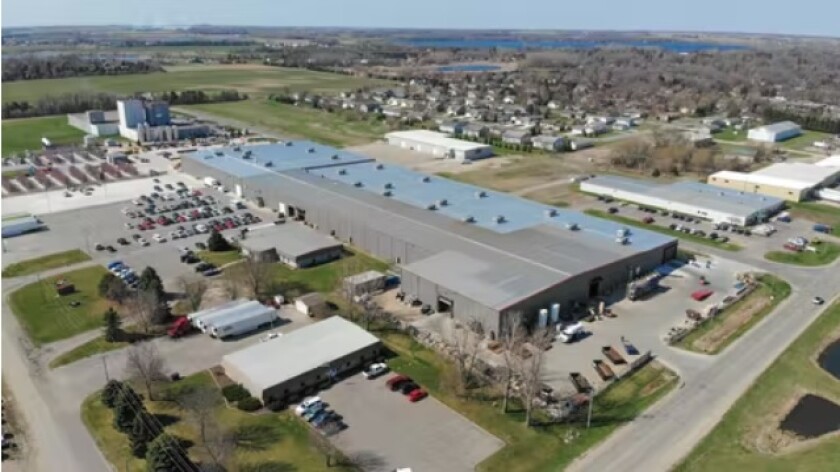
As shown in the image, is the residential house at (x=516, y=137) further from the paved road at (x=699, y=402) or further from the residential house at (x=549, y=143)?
the paved road at (x=699, y=402)

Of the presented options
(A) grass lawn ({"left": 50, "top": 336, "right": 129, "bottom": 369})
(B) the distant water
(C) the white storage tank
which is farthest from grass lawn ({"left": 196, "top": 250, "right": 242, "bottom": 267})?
(B) the distant water

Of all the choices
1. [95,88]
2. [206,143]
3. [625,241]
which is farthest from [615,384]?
[95,88]

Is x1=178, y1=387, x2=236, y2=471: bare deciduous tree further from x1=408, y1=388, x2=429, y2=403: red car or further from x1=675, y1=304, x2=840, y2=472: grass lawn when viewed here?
x1=675, y1=304, x2=840, y2=472: grass lawn

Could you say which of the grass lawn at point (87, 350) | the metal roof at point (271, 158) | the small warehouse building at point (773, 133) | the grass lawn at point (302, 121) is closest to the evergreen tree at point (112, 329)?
the grass lawn at point (87, 350)

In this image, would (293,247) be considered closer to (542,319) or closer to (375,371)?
(375,371)

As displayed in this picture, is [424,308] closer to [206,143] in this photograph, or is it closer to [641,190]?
[641,190]

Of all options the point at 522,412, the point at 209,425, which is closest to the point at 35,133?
the point at 209,425

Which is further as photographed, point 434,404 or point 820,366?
point 820,366
